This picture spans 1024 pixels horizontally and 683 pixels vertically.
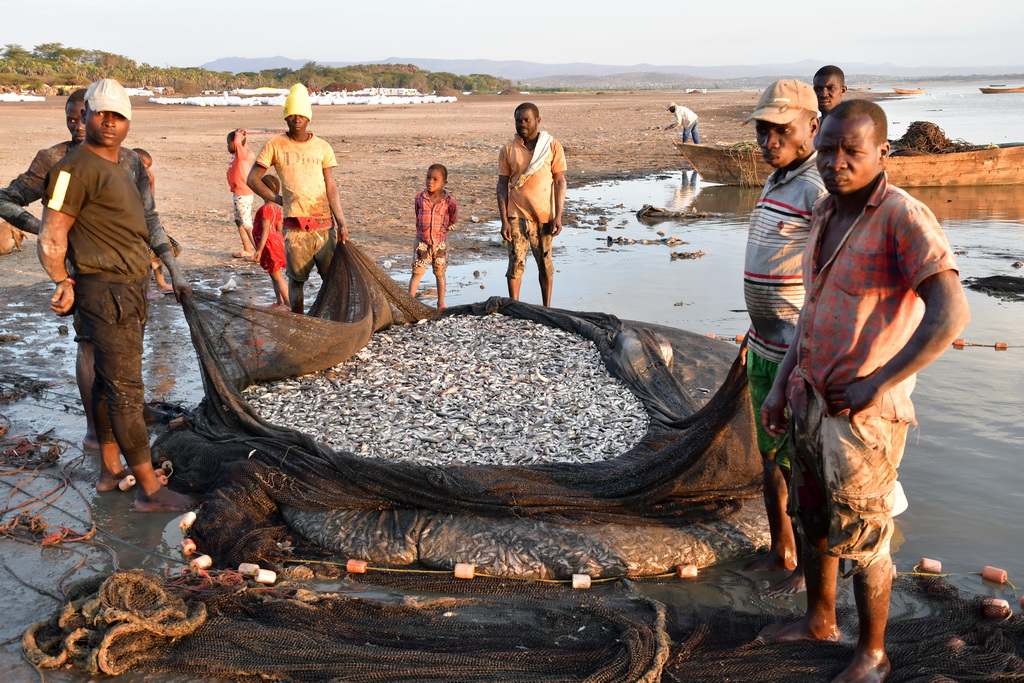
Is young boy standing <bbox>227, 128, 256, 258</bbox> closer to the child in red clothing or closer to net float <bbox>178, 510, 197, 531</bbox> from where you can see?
the child in red clothing

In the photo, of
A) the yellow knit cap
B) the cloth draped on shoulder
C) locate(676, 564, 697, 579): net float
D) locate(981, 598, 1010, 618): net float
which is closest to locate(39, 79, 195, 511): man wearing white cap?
the yellow knit cap

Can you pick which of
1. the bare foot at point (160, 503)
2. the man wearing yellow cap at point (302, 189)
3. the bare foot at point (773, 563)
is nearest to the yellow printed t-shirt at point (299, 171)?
the man wearing yellow cap at point (302, 189)

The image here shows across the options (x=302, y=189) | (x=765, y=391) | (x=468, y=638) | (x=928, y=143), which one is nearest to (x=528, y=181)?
(x=302, y=189)

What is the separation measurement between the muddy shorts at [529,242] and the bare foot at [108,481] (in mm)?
4288

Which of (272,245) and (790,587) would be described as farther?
(272,245)

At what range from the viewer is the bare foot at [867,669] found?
303cm

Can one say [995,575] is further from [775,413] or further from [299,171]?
[299,171]

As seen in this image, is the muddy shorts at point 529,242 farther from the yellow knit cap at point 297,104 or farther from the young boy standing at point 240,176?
the young boy standing at point 240,176

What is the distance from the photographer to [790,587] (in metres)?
3.92

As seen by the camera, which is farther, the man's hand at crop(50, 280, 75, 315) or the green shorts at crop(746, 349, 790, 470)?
the man's hand at crop(50, 280, 75, 315)

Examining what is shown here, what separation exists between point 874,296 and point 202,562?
10.5ft

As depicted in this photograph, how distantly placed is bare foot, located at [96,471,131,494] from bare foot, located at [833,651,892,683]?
157 inches

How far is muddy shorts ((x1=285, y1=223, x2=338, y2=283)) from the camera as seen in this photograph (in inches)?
280

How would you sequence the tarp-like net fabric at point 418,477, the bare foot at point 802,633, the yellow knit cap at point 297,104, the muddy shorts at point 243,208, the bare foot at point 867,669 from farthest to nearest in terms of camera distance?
the muddy shorts at point 243,208, the yellow knit cap at point 297,104, the tarp-like net fabric at point 418,477, the bare foot at point 802,633, the bare foot at point 867,669
